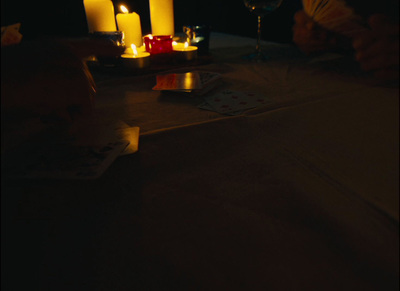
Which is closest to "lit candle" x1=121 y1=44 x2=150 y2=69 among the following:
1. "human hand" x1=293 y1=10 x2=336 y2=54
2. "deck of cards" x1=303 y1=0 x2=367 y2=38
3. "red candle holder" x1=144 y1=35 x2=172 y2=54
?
"red candle holder" x1=144 y1=35 x2=172 y2=54

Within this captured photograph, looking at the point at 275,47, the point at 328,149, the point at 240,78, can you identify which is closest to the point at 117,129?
the point at 328,149

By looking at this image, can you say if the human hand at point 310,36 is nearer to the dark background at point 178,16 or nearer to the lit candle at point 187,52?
the lit candle at point 187,52

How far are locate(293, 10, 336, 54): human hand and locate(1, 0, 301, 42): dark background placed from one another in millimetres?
997

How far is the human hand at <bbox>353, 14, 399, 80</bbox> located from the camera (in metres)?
0.32

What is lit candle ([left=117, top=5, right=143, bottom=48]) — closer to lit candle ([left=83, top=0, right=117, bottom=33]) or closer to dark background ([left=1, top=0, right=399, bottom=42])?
lit candle ([left=83, top=0, right=117, bottom=33])

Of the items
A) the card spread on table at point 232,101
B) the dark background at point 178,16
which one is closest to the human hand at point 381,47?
the card spread on table at point 232,101

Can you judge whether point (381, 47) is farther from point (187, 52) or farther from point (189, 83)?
point (187, 52)

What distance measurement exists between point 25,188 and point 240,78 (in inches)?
30.0

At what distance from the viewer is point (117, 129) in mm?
555

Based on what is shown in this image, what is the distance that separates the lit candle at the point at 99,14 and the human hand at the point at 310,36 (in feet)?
2.52

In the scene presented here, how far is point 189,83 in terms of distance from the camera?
0.81 metres

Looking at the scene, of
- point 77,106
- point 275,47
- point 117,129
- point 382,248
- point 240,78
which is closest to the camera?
point 382,248

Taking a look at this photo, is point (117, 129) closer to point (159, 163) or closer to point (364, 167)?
point (159, 163)

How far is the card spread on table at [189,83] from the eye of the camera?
78 centimetres
